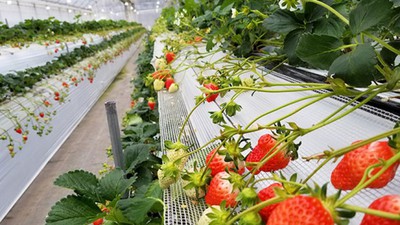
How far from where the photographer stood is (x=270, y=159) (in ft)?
1.34

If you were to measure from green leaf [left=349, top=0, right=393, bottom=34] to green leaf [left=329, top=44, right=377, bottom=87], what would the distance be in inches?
1.3

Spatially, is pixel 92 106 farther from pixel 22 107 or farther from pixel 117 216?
pixel 117 216

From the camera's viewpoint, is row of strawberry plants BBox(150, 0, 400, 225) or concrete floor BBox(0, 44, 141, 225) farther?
concrete floor BBox(0, 44, 141, 225)

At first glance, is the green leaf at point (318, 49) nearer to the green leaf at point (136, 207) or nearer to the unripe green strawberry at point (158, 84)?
the green leaf at point (136, 207)

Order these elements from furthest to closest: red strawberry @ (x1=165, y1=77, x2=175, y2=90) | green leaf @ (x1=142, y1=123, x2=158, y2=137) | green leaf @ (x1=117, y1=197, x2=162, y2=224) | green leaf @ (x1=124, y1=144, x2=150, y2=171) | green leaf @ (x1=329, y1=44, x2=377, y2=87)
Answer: red strawberry @ (x1=165, y1=77, x2=175, y2=90), green leaf @ (x1=142, y1=123, x2=158, y2=137), green leaf @ (x1=124, y1=144, x2=150, y2=171), green leaf @ (x1=117, y1=197, x2=162, y2=224), green leaf @ (x1=329, y1=44, x2=377, y2=87)

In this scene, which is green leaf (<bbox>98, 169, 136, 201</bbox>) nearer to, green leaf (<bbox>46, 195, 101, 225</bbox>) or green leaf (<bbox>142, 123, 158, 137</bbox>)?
green leaf (<bbox>46, 195, 101, 225</bbox>)

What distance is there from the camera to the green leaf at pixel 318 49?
44 cm

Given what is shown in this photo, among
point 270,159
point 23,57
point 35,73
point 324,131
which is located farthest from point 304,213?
point 23,57

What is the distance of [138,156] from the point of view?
95cm

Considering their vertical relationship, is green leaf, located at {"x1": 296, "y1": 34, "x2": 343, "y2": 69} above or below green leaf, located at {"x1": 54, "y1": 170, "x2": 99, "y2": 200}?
above

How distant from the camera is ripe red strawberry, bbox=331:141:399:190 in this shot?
0.97 feet

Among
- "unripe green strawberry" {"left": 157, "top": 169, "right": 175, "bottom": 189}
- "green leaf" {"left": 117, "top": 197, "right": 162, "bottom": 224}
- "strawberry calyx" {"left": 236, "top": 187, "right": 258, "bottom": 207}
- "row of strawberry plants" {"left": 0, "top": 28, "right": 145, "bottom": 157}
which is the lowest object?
"row of strawberry plants" {"left": 0, "top": 28, "right": 145, "bottom": 157}

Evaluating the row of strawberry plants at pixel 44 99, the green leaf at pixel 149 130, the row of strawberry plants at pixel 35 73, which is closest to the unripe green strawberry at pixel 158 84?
the green leaf at pixel 149 130

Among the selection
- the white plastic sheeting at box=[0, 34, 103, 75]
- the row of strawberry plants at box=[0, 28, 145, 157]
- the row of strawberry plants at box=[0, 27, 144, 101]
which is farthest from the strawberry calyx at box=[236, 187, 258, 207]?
the white plastic sheeting at box=[0, 34, 103, 75]
